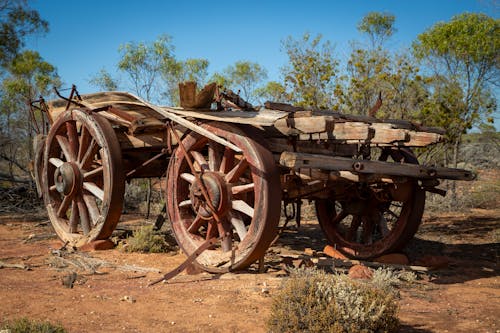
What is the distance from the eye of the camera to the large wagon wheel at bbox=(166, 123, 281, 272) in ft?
14.8

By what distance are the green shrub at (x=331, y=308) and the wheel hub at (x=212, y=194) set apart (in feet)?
5.52

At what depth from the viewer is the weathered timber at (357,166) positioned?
13.9 feet

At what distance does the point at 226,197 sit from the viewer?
497 cm

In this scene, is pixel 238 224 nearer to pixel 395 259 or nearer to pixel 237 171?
pixel 237 171

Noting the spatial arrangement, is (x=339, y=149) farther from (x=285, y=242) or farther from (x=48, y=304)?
(x=48, y=304)

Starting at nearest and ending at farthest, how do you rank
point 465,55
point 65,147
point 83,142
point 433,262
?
point 433,262
point 83,142
point 65,147
point 465,55

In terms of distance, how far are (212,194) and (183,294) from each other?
1063mm

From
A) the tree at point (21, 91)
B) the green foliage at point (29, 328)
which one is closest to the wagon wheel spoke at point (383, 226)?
the green foliage at point (29, 328)

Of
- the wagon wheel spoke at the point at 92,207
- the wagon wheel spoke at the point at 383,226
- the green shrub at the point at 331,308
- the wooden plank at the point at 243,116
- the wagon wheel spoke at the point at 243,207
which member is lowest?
the green shrub at the point at 331,308

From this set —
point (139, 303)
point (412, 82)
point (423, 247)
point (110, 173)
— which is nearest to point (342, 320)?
point (139, 303)

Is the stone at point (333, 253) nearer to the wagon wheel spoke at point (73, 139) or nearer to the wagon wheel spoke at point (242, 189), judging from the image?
the wagon wheel spoke at point (242, 189)

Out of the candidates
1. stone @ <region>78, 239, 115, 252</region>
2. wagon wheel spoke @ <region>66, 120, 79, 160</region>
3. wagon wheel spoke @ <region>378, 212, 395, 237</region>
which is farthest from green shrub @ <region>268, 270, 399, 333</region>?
wagon wheel spoke @ <region>66, 120, 79, 160</region>

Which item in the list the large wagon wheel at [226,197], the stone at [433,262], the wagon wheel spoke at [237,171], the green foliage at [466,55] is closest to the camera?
the large wagon wheel at [226,197]

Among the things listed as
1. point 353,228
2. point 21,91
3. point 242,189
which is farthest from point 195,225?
point 21,91
